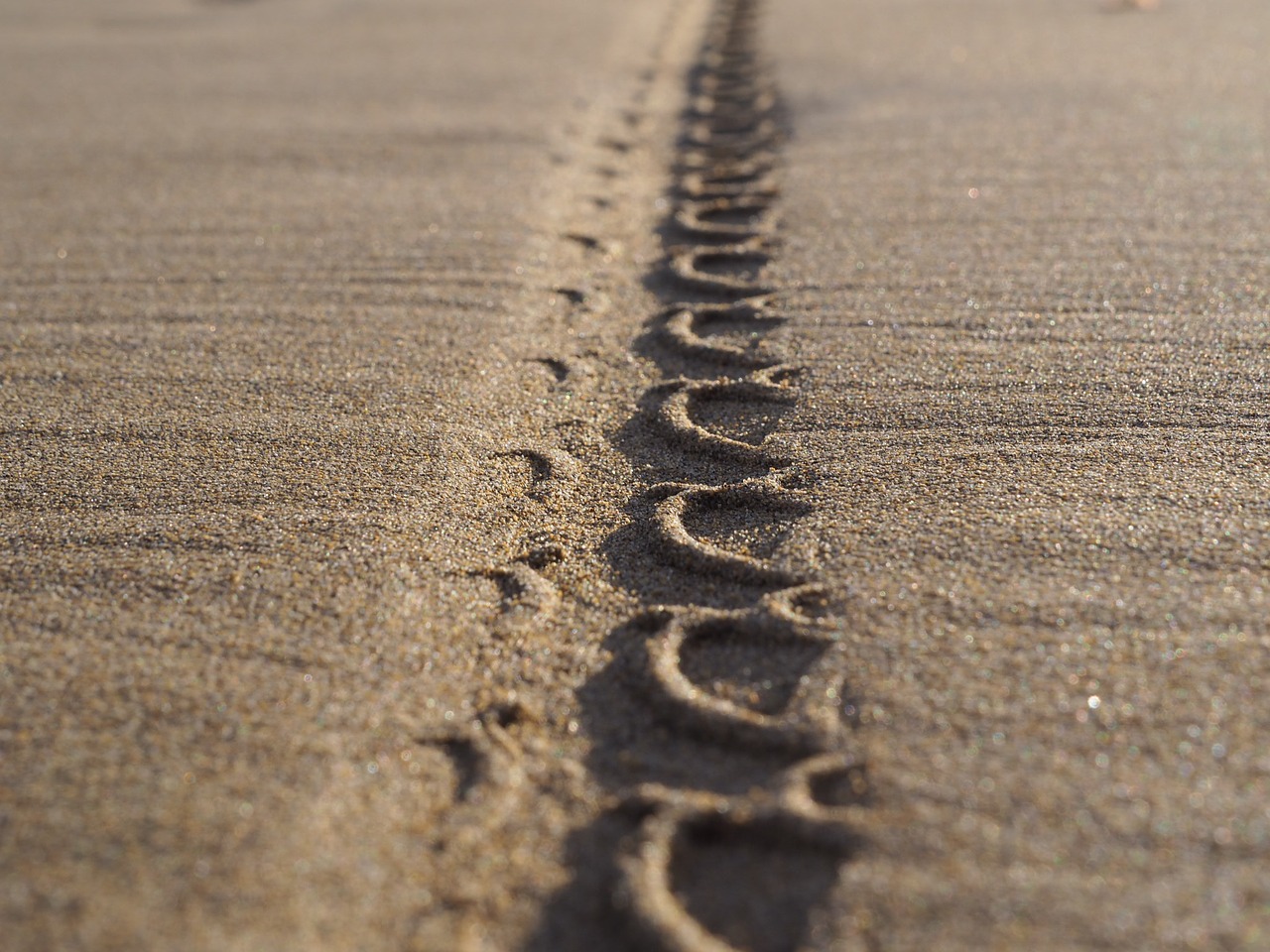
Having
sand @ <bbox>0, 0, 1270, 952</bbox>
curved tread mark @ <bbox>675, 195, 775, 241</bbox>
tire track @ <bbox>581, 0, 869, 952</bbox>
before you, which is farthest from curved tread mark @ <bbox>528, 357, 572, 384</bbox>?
curved tread mark @ <bbox>675, 195, 775, 241</bbox>

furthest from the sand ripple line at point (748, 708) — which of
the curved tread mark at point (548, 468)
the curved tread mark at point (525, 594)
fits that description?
the curved tread mark at point (548, 468)

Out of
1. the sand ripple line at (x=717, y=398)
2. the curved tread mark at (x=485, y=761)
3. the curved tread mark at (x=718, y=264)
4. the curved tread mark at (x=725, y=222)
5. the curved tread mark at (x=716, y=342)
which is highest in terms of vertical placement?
the curved tread mark at (x=725, y=222)

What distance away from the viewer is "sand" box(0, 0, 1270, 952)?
39.9 inches

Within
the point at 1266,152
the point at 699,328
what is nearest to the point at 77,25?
the point at 699,328

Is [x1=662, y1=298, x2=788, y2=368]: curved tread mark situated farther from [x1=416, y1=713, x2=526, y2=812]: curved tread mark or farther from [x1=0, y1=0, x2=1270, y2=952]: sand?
[x1=416, y1=713, x2=526, y2=812]: curved tread mark

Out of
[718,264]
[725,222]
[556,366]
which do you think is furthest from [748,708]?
[725,222]

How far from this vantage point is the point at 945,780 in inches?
42.8

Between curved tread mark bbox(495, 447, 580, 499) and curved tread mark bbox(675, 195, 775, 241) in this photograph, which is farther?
curved tread mark bbox(675, 195, 775, 241)

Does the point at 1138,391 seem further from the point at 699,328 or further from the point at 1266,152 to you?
the point at 1266,152

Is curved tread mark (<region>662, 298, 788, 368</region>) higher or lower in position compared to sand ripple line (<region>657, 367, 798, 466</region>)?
higher

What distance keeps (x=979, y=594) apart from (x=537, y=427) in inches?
30.2

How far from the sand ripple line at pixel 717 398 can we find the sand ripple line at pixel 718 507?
0.08m

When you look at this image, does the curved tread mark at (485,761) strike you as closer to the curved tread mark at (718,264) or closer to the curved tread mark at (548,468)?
the curved tread mark at (548,468)

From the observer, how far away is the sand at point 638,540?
1.01 metres
